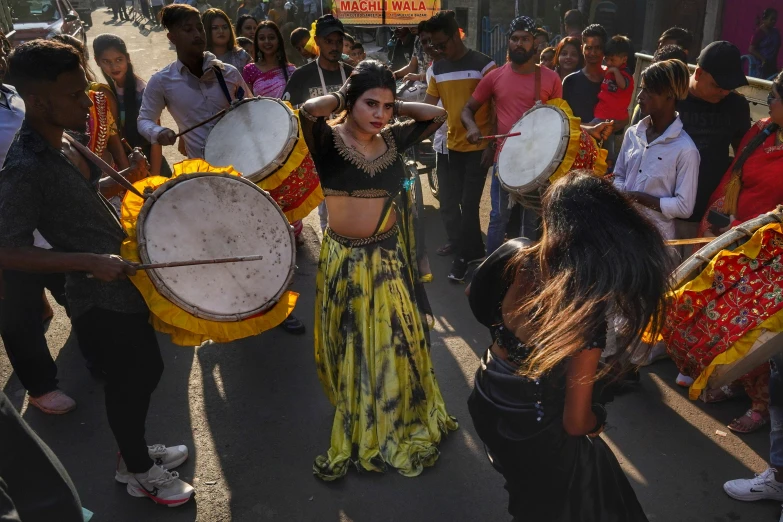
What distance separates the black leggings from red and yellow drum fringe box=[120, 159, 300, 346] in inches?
4.5

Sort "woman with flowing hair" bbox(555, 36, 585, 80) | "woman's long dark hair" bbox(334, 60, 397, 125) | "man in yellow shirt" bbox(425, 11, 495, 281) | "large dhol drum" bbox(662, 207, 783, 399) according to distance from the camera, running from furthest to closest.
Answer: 1. "woman with flowing hair" bbox(555, 36, 585, 80)
2. "man in yellow shirt" bbox(425, 11, 495, 281)
3. "woman's long dark hair" bbox(334, 60, 397, 125)
4. "large dhol drum" bbox(662, 207, 783, 399)

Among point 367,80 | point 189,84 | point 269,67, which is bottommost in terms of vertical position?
point 269,67

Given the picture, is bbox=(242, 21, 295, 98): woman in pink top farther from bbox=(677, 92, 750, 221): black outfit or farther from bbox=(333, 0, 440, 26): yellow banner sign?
bbox=(333, 0, 440, 26): yellow banner sign

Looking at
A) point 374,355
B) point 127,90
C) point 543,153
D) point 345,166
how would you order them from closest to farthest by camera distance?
point 345,166 < point 374,355 < point 543,153 < point 127,90

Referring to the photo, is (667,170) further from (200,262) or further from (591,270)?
(200,262)

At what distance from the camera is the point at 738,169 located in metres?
3.76

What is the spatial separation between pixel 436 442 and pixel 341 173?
143cm

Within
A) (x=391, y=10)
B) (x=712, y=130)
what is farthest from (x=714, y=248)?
(x=391, y=10)

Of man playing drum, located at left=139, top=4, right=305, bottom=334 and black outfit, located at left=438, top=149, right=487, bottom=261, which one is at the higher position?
man playing drum, located at left=139, top=4, right=305, bottom=334

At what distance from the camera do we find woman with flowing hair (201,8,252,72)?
6172 millimetres

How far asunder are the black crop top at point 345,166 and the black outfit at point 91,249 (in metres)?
0.93

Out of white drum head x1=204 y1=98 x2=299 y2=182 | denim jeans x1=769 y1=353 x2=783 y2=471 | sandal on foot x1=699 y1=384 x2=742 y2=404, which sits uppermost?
white drum head x1=204 y1=98 x2=299 y2=182

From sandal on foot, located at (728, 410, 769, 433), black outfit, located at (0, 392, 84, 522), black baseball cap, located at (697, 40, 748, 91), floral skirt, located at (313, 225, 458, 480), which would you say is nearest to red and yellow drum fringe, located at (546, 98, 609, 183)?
black baseball cap, located at (697, 40, 748, 91)

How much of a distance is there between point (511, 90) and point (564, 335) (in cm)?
346
